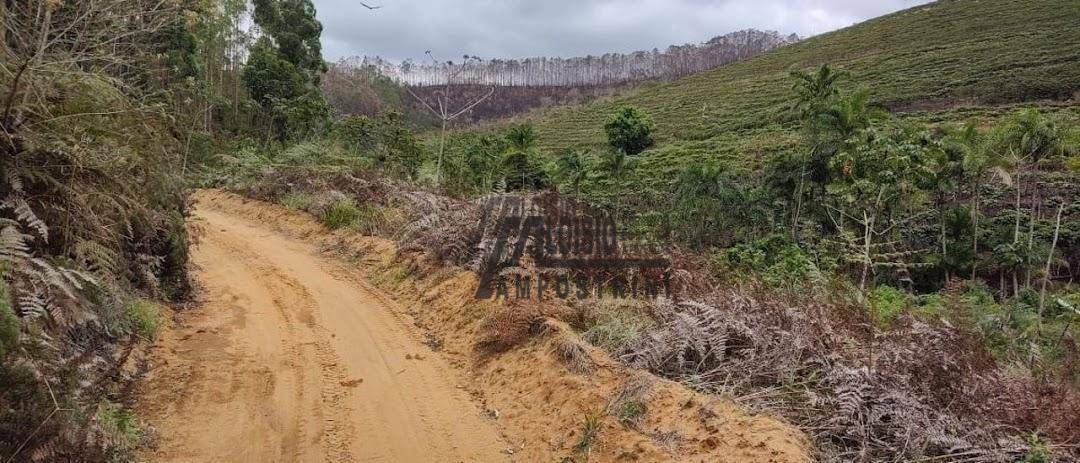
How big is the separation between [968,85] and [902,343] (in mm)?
56281

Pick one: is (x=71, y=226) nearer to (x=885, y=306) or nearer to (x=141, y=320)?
(x=141, y=320)

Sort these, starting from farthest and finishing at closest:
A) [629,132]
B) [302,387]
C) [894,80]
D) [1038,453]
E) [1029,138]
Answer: [894,80]
[629,132]
[1029,138]
[302,387]
[1038,453]

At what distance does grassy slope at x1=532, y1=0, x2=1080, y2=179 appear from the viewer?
4559 centimetres

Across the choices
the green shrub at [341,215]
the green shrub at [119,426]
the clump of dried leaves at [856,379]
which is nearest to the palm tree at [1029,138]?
the clump of dried leaves at [856,379]

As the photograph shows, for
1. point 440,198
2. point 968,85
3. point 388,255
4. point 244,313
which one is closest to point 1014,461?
point 244,313

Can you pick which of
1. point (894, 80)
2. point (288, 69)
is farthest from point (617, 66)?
point (288, 69)

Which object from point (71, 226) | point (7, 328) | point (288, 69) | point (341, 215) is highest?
point (288, 69)

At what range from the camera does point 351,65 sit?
3767 inches

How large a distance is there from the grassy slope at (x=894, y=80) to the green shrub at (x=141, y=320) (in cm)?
3995

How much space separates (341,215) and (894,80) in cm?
6058

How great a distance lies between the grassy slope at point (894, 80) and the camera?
150 ft

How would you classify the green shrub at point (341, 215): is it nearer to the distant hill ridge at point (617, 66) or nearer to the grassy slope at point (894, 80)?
the grassy slope at point (894, 80)

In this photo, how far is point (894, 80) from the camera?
56781 millimetres

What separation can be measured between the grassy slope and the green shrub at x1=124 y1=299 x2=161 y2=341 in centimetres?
3995
